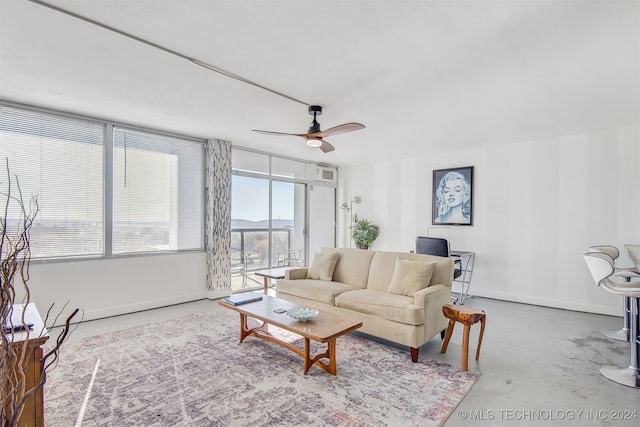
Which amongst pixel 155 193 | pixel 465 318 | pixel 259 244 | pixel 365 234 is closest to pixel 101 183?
pixel 155 193

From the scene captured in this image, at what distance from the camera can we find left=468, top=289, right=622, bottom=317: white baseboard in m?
4.32

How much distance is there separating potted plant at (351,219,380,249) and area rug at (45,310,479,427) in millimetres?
3360

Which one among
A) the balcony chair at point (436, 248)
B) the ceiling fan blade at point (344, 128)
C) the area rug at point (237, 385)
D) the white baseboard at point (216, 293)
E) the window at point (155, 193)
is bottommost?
the area rug at point (237, 385)

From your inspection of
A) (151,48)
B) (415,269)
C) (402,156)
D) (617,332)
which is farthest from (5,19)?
(617,332)

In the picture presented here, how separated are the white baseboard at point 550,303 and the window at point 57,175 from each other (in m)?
5.47

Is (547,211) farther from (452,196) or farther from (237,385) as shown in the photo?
(237,385)

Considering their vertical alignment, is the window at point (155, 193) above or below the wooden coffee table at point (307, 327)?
above

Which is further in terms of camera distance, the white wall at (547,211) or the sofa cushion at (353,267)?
the white wall at (547,211)

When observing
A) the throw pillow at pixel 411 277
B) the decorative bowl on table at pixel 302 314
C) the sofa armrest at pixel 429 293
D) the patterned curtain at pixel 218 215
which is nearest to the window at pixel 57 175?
the patterned curtain at pixel 218 215

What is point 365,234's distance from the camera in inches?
264

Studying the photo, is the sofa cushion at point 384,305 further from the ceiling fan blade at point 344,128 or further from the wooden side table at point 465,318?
the ceiling fan blade at point 344,128

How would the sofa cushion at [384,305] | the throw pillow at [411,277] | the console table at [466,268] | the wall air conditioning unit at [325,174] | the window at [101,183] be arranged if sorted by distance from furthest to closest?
the wall air conditioning unit at [325,174] → the console table at [466,268] → the window at [101,183] → the throw pillow at [411,277] → the sofa cushion at [384,305]

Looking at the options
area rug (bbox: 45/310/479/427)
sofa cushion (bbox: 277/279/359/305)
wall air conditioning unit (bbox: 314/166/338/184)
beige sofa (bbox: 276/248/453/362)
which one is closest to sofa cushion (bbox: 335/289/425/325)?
beige sofa (bbox: 276/248/453/362)

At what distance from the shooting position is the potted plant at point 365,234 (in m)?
6.65
